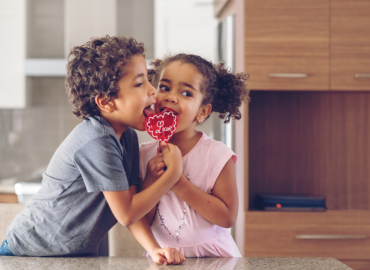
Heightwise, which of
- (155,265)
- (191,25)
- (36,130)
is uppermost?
(191,25)

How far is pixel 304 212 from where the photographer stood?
180 cm

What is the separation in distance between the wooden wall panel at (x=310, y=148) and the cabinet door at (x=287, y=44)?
35 cm

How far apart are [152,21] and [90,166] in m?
2.16

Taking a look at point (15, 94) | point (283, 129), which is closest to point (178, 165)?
point (283, 129)

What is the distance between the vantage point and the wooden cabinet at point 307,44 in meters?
1.79

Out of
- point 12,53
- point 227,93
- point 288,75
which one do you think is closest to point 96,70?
point 227,93

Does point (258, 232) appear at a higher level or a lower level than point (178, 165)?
lower

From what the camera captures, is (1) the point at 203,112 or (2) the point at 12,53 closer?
(1) the point at 203,112

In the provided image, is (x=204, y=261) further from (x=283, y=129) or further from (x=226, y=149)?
(x=283, y=129)

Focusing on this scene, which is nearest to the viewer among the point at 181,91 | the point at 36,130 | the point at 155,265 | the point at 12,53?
the point at 155,265

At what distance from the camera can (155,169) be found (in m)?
0.88

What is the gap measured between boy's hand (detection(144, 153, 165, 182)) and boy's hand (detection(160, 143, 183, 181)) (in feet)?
0.04

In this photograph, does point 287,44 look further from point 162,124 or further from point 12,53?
point 12,53

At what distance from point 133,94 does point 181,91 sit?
0.53ft
